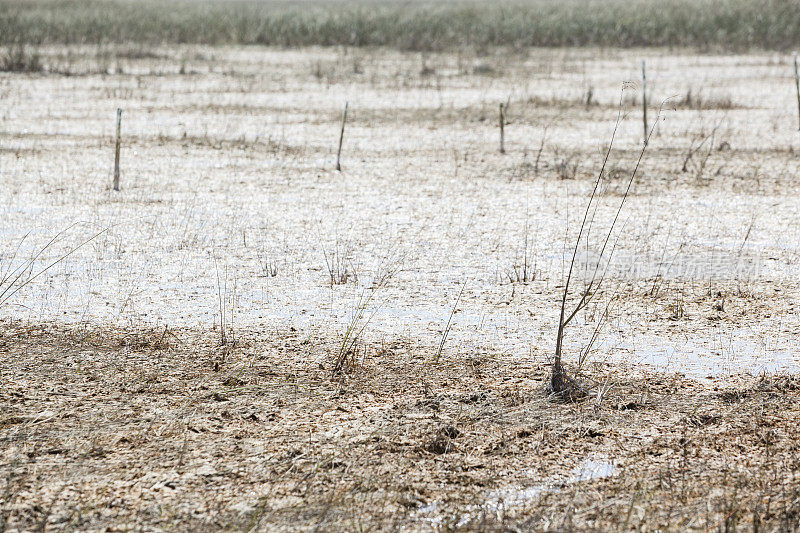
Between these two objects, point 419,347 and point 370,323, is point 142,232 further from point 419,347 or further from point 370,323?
point 419,347

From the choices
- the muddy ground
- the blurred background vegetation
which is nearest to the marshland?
the muddy ground

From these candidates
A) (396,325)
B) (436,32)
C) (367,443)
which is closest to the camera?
(367,443)

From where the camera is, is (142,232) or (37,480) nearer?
(37,480)

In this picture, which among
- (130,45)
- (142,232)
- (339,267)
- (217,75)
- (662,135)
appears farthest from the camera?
(130,45)

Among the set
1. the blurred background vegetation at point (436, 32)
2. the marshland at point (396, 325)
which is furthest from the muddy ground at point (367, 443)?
the blurred background vegetation at point (436, 32)

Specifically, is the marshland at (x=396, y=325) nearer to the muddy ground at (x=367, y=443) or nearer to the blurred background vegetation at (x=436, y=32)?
the muddy ground at (x=367, y=443)

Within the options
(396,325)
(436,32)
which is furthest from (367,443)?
(436,32)

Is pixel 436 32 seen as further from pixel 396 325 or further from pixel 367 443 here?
pixel 367 443

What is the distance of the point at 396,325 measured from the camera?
600 centimetres

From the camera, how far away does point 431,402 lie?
4.77m

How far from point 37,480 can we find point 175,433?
67 cm

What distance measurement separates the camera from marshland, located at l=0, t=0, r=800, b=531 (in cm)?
388

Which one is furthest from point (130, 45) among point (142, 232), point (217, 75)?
point (142, 232)

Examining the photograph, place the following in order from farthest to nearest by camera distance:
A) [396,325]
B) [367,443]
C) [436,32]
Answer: [436,32] < [396,325] < [367,443]
